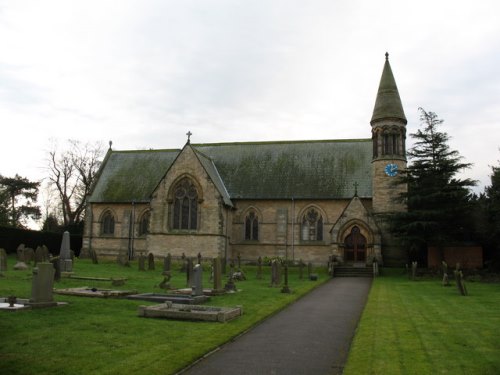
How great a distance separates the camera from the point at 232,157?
4209 centimetres

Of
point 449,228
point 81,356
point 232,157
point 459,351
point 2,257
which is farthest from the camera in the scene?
point 232,157

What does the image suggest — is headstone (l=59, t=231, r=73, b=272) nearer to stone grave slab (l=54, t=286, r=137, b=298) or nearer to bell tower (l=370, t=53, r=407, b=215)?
stone grave slab (l=54, t=286, r=137, b=298)


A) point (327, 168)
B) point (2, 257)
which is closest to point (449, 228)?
point (327, 168)

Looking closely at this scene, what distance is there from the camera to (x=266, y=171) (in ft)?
131

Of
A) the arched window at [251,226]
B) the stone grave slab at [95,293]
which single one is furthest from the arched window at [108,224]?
the stone grave slab at [95,293]

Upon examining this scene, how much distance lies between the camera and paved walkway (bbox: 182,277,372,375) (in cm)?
827

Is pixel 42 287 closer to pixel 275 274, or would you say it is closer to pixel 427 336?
pixel 427 336

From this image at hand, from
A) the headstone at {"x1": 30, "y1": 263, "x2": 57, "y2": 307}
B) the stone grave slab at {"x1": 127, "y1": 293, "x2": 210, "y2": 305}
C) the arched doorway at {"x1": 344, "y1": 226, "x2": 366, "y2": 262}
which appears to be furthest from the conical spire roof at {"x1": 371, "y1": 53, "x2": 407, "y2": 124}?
the headstone at {"x1": 30, "y1": 263, "x2": 57, "y2": 307}

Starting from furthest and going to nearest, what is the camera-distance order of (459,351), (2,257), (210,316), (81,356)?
(2,257)
(210,316)
(459,351)
(81,356)

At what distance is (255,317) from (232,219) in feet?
81.7

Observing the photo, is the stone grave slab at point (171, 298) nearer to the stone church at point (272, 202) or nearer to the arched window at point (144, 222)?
the stone church at point (272, 202)

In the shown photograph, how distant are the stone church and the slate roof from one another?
9cm

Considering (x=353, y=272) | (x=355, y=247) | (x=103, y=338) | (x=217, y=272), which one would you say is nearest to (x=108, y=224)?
(x=355, y=247)

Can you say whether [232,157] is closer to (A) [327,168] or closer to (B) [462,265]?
(A) [327,168]
